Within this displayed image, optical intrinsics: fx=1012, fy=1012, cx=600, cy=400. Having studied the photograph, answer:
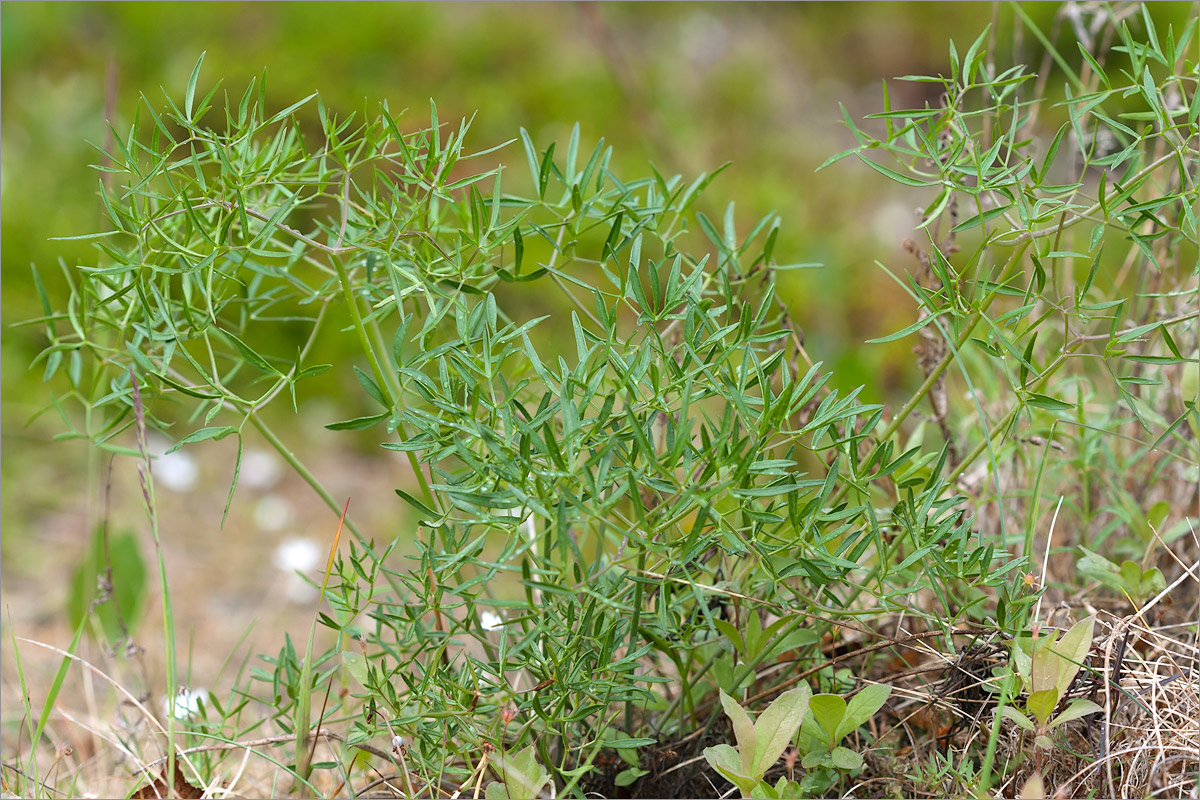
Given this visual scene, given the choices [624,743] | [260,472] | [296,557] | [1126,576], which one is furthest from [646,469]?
[260,472]

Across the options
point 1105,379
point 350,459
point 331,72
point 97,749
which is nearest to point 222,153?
point 97,749

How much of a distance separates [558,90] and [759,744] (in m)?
3.39

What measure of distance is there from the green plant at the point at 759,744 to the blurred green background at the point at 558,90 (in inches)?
58.6

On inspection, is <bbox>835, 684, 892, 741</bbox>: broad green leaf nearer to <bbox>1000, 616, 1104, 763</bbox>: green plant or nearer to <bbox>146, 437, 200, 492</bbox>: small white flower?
<bbox>1000, 616, 1104, 763</bbox>: green plant

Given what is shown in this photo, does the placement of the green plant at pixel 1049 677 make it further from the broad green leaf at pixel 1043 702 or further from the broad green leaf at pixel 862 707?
the broad green leaf at pixel 862 707

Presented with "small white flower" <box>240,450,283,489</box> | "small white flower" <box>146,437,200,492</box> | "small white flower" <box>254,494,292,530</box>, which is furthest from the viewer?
"small white flower" <box>240,450,283,489</box>

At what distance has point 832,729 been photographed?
0.90m

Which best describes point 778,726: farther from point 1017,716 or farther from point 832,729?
point 1017,716

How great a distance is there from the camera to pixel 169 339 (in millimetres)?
925

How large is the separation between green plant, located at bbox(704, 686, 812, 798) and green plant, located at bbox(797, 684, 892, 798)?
0.02 meters

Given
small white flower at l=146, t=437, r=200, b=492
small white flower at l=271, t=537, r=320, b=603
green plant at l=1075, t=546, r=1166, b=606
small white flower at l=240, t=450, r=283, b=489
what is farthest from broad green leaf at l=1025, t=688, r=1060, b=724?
small white flower at l=240, t=450, r=283, b=489

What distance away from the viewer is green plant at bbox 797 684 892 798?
2.90 ft

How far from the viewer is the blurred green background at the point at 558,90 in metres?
2.80

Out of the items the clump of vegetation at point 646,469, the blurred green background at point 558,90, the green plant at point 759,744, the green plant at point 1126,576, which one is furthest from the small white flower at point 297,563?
the green plant at point 1126,576
